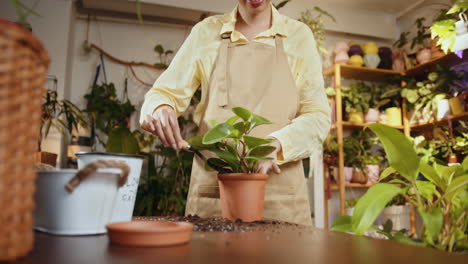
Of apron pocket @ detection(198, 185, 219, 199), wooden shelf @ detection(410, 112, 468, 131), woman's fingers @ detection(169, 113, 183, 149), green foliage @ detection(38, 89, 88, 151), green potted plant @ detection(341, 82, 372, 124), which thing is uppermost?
green potted plant @ detection(341, 82, 372, 124)

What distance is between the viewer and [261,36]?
1.36 metres

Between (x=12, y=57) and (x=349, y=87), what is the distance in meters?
3.92

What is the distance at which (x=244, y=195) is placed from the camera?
839 mm

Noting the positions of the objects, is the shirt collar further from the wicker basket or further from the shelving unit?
the shelving unit

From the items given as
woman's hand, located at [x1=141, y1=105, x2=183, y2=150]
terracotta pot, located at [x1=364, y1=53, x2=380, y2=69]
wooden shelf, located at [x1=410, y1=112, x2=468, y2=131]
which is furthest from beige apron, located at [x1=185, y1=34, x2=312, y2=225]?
terracotta pot, located at [x1=364, y1=53, x2=380, y2=69]

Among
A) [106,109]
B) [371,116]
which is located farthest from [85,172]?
[371,116]

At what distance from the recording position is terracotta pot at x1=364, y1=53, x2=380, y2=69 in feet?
12.8

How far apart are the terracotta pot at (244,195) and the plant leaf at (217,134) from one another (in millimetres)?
89

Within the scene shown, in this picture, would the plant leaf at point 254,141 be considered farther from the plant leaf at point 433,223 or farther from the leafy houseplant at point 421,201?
the plant leaf at point 433,223

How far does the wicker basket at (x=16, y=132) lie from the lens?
0.33m

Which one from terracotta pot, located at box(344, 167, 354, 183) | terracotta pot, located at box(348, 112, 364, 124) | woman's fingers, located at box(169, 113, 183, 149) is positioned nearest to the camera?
woman's fingers, located at box(169, 113, 183, 149)

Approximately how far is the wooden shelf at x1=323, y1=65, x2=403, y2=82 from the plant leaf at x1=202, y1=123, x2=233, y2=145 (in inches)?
127

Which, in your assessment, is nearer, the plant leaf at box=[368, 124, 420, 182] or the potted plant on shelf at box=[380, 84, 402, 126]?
the plant leaf at box=[368, 124, 420, 182]

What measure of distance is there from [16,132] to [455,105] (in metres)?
3.59
